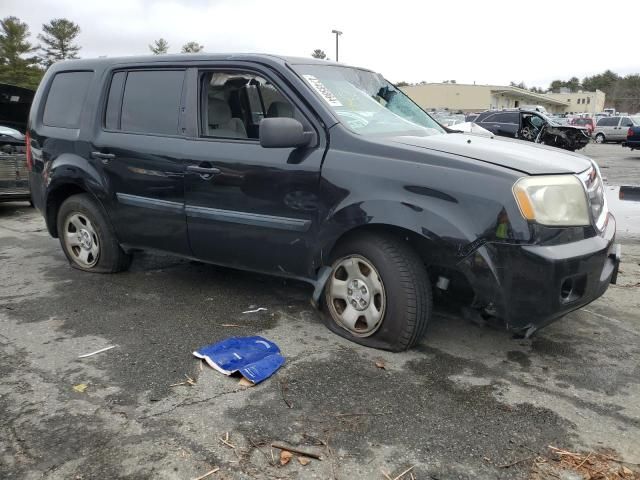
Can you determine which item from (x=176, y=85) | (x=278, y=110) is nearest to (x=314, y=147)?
(x=278, y=110)

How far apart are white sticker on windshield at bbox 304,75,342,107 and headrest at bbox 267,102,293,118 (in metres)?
0.22

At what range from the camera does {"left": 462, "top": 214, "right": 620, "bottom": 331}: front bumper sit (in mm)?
2936

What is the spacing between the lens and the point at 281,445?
8.14 ft

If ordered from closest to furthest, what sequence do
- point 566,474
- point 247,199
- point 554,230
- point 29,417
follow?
point 566,474 < point 29,417 < point 554,230 < point 247,199

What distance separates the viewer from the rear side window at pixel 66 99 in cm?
480

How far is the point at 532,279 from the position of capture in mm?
2945

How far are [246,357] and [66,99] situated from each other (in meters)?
3.15

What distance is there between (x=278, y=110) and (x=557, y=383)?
252 centimetres

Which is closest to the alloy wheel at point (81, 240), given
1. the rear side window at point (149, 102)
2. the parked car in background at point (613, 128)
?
the rear side window at point (149, 102)

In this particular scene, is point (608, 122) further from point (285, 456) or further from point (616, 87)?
point (616, 87)

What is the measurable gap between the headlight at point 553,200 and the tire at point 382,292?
0.71m

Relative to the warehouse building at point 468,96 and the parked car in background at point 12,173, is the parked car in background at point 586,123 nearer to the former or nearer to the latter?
the parked car in background at point 12,173

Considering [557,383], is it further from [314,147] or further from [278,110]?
[278,110]

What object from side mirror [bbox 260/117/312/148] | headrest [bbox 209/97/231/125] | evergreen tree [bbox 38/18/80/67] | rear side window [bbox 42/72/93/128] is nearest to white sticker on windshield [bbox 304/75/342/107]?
side mirror [bbox 260/117/312/148]
